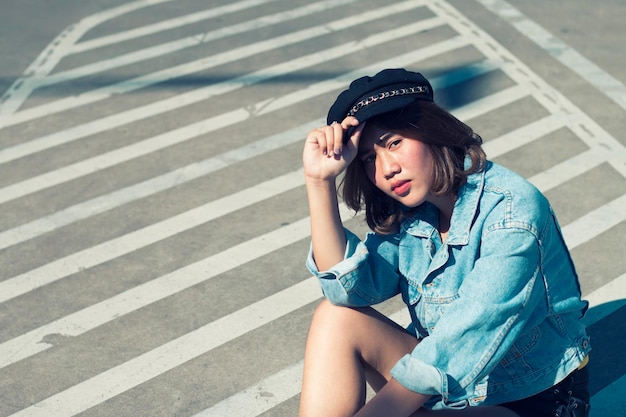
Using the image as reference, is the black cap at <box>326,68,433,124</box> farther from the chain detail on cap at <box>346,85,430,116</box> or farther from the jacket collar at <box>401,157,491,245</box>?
the jacket collar at <box>401,157,491,245</box>

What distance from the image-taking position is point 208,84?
7766 mm

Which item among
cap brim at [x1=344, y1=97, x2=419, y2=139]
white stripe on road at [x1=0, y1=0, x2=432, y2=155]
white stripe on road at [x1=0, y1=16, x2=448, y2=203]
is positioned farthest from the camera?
white stripe on road at [x1=0, y1=0, x2=432, y2=155]

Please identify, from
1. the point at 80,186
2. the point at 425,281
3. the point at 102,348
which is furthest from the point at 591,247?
the point at 80,186

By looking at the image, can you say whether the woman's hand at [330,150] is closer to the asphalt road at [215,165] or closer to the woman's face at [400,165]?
the woman's face at [400,165]

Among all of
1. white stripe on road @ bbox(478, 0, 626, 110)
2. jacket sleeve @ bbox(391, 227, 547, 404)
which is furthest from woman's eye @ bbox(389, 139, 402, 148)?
white stripe on road @ bbox(478, 0, 626, 110)

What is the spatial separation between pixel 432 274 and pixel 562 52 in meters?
5.25

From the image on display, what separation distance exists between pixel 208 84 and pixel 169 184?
1629 millimetres

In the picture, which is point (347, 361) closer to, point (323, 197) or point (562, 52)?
point (323, 197)

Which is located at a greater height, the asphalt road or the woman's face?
the woman's face

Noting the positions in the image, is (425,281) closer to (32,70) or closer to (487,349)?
(487,349)

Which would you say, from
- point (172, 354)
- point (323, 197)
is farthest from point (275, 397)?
point (323, 197)

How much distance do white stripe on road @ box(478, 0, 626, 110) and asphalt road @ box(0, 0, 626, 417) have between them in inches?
0.9

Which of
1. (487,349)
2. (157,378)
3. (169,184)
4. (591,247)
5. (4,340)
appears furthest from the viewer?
(169,184)

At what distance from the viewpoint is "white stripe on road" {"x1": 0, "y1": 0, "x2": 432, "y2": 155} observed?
23.0ft
